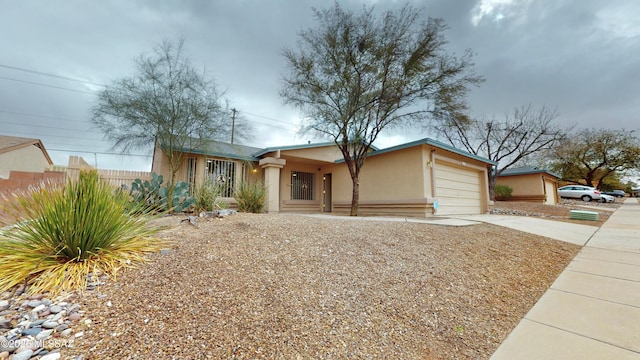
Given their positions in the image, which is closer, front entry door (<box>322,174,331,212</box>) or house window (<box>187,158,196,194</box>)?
house window (<box>187,158,196,194</box>)

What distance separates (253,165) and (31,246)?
938cm

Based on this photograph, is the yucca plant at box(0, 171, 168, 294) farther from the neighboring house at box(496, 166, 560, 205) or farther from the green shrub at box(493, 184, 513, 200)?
the neighboring house at box(496, 166, 560, 205)

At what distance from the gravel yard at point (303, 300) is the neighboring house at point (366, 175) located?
17.3 feet

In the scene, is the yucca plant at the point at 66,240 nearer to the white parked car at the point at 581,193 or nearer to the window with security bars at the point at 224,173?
the window with security bars at the point at 224,173

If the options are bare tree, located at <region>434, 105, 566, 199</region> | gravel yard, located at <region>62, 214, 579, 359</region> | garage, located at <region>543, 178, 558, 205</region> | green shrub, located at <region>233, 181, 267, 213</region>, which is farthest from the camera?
garage, located at <region>543, 178, 558, 205</region>

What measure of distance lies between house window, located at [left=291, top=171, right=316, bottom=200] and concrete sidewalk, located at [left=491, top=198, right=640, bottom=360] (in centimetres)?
1032

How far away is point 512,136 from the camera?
58.6 feet

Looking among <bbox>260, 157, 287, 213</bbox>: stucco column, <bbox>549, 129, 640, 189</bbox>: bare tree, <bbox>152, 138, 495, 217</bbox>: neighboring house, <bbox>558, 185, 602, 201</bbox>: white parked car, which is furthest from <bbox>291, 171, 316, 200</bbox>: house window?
<bbox>558, 185, 602, 201</bbox>: white parked car

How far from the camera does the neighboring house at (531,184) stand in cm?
1873

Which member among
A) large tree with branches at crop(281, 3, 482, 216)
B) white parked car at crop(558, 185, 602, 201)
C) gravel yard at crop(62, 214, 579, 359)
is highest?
large tree with branches at crop(281, 3, 482, 216)

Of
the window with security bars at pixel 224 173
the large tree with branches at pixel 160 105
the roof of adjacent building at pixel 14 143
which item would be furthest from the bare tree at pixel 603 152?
the roof of adjacent building at pixel 14 143

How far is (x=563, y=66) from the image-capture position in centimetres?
1348

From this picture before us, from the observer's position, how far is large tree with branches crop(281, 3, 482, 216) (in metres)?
8.38

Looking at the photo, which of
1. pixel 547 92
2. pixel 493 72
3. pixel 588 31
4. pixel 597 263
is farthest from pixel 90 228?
pixel 547 92
